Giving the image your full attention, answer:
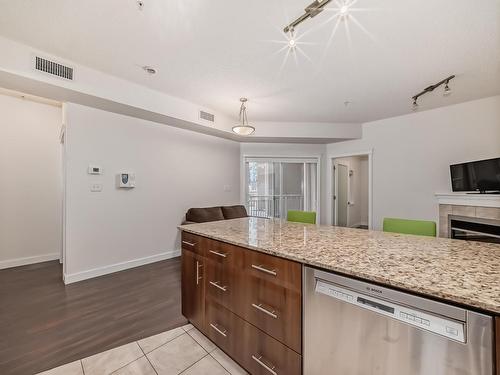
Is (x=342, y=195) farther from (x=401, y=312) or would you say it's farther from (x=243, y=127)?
(x=401, y=312)

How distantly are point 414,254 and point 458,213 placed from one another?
11.4 ft

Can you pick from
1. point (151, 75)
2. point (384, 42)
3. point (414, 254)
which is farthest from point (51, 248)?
point (384, 42)

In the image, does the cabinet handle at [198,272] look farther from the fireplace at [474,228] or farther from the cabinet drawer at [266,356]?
the fireplace at [474,228]

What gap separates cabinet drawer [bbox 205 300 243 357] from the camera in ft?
5.14

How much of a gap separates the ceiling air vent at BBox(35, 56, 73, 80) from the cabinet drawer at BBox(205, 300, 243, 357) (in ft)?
9.73

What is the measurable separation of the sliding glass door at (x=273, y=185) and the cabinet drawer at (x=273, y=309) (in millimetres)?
4393

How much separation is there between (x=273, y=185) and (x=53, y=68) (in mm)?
4585

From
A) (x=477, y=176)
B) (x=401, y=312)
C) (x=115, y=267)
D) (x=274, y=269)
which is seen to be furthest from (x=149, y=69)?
(x=477, y=176)

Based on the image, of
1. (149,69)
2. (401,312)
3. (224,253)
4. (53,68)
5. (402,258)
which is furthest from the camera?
(149,69)

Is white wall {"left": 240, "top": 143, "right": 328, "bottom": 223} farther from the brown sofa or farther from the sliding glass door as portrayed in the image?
the brown sofa

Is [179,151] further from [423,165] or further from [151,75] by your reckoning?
[423,165]

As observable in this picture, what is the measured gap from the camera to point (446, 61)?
2.58 meters

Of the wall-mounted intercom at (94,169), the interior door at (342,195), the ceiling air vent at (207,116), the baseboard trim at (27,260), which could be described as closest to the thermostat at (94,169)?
the wall-mounted intercom at (94,169)

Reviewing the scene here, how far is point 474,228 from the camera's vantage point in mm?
3457
